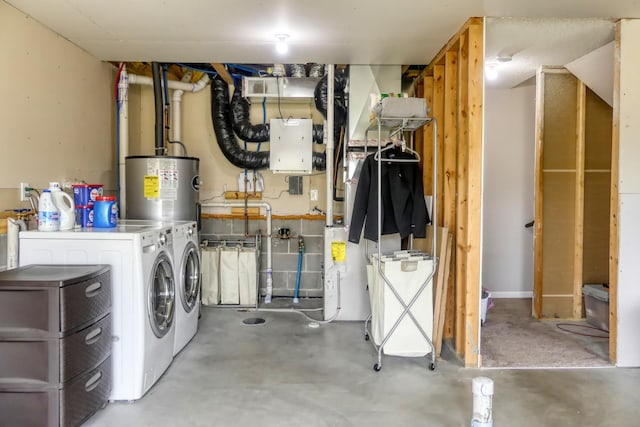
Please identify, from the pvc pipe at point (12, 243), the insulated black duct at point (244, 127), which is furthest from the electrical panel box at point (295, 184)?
the pvc pipe at point (12, 243)

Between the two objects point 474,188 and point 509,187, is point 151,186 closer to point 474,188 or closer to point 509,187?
point 474,188

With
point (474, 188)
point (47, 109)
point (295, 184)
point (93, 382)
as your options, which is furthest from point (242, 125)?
point (93, 382)

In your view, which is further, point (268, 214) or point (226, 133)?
point (268, 214)

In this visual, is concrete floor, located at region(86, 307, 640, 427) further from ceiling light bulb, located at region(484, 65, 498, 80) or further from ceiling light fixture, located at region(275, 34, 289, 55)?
ceiling light bulb, located at region(484, 65, 498, 80)

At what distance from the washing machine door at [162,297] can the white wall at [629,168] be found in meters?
3.29

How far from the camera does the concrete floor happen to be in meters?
2.45

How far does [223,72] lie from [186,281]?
2.33m

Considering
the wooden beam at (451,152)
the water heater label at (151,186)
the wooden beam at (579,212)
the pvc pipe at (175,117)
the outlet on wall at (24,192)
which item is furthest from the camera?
the pvc pipe at (175,117)

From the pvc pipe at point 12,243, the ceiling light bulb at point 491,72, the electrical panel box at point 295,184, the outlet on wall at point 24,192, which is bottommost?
the pvc pipe at point 12,243

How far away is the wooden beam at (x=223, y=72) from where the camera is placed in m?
4.52

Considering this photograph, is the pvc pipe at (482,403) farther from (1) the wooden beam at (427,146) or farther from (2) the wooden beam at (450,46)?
(2) the wooden beam at (450,46)

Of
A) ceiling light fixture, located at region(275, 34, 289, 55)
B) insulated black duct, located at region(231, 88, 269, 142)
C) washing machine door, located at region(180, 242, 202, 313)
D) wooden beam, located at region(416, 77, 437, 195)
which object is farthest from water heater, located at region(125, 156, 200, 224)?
wooden beam, located at region(416, 77, 437, 195)

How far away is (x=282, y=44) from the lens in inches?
145

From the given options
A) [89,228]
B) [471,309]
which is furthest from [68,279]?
[471,309]
